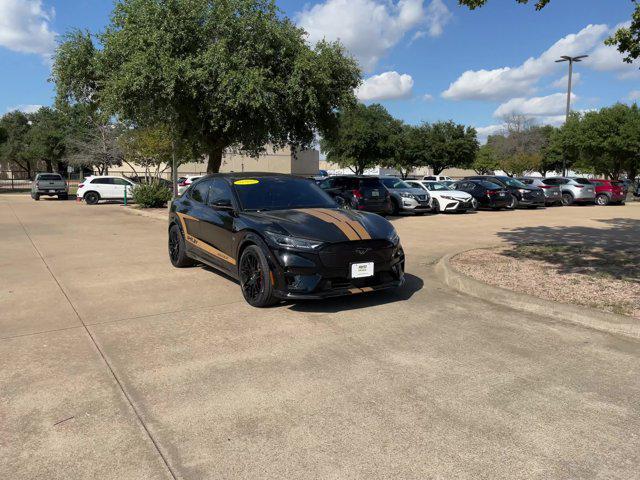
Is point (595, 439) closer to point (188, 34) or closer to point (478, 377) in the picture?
point (478, 377)

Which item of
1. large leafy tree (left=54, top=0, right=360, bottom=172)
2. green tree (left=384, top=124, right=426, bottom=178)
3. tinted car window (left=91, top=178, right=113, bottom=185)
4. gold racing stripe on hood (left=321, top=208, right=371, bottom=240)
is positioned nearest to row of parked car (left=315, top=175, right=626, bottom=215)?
large leafy tree (left=54, top=0, right=360, bottom=172)

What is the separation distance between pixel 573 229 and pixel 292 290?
11.7 m

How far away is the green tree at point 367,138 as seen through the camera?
42250 millimetres

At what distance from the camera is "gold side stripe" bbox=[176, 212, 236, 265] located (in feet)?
21.6

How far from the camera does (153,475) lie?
2.76 metres

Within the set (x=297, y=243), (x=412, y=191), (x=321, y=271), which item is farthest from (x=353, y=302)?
(x=412, y=191)

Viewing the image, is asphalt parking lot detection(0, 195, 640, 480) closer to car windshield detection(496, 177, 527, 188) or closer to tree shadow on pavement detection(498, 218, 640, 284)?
tree shadow on pavement detection(498, 218, 640, 284)

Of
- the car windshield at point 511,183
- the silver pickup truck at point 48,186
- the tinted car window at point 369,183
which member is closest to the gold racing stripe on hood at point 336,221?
the tinted car window at point 369,183

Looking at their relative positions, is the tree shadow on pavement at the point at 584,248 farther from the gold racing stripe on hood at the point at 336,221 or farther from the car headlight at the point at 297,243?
the car headlight at the point at 297,243

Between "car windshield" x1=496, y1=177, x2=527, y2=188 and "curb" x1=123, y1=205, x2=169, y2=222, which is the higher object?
"car windshield" x1=496, y1=177, x2=527, y2=188

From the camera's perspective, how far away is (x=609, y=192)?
25.7 metres

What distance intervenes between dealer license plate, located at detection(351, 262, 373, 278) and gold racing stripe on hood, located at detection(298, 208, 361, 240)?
0.30 meters

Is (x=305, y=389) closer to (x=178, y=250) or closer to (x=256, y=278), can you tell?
(x=256, y=278)

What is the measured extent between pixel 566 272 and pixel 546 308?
1.94 m
